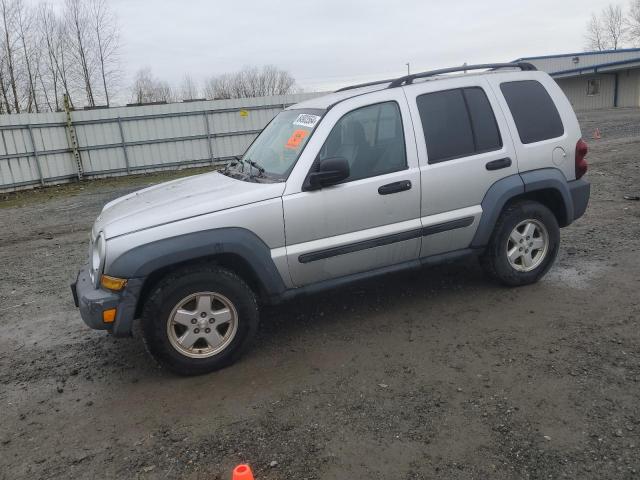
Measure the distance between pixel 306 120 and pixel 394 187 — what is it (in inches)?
37.4

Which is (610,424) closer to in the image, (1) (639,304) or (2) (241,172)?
(1) (639,304)

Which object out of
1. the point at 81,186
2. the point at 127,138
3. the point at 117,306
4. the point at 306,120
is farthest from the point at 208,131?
the point at 117,306

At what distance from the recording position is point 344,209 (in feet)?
13.1

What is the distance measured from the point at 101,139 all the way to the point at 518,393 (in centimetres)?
1722

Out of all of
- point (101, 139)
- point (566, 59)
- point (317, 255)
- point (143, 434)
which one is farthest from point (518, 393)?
point (566, 59)

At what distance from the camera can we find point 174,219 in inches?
142

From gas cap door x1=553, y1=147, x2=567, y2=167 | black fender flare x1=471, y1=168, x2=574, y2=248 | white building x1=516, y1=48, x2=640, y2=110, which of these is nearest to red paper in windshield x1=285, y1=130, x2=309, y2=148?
black fender flare x1=471, y1=168, x2=574, y2=248

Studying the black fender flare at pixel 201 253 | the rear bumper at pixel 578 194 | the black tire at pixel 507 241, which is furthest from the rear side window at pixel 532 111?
the black fender flare at pixel 201 253

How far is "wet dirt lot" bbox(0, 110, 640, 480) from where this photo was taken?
9.11ft

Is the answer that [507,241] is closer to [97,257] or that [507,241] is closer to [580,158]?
[580,158]

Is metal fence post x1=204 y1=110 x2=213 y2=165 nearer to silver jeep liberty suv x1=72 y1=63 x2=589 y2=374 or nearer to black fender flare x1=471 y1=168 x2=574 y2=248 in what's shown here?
silver jeep liberty suv x1=72 y1=63 x2=589 y2=374

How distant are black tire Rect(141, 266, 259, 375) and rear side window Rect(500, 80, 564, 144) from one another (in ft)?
9.43

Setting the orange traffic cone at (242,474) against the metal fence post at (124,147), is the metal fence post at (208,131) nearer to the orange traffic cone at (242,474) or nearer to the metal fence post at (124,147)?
the metal fence post at (124,147)

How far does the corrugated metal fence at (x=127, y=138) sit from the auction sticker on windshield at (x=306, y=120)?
1414cm
